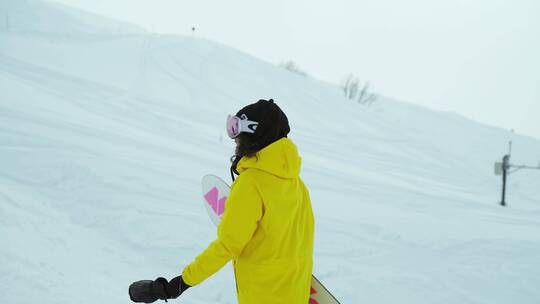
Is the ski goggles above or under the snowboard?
above

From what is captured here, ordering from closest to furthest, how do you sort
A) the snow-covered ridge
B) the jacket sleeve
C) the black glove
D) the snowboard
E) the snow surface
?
the jacket sleeve
the black glove
the snowboard
the snow surface
the snow-covered ridge

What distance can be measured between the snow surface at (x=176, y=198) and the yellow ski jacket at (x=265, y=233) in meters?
1.55

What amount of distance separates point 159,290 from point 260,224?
0.53 meters

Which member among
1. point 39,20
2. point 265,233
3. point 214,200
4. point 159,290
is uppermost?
point 39,20

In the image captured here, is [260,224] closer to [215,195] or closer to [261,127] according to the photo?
[261,127]

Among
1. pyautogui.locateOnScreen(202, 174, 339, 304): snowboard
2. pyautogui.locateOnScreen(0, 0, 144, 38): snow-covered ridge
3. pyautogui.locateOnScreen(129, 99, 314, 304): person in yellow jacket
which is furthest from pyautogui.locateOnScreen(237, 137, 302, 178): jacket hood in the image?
pyautogui.locateOnScreen(0, 0, 144, 38): snow-covered ridge

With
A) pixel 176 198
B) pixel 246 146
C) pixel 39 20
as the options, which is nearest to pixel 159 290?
pixel 246 146

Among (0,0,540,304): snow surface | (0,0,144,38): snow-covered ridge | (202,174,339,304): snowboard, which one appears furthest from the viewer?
(0,0,144,38): snow-covered ridge

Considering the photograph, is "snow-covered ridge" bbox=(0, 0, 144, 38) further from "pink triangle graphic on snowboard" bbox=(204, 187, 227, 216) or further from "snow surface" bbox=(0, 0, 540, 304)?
"pink triangle graphic on snowboard" bbox=(204, 187, 227, 216)

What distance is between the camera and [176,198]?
544 centimetres

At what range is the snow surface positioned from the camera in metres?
3.43

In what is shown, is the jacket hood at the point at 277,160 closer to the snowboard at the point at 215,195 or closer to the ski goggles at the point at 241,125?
the ski goggles at the point at 241,125

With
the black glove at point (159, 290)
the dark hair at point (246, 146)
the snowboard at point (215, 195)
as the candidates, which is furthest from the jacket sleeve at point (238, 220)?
the snowboard at point (215, 195)

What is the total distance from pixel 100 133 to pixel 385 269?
6.46m
